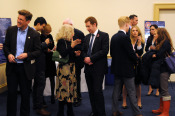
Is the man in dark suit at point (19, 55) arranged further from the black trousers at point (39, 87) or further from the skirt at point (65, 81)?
the black trousers at point (39, 87)

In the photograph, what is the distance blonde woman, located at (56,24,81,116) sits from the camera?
3.03 meters

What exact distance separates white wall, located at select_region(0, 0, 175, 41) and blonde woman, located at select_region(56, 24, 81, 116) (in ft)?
11.6

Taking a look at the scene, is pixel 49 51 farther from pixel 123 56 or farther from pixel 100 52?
pixel 123 56

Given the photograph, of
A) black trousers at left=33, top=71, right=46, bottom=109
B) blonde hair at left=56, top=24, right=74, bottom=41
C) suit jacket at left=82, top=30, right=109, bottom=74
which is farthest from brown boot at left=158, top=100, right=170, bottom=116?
black trousers at left=33, top=71, right=46, bottom=109

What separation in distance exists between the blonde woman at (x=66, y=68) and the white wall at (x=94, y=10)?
355cm

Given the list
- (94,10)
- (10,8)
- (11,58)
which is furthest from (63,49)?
(94,10)

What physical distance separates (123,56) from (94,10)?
3.63m

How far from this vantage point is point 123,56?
3.19 meters

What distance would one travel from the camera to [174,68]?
10.4ft

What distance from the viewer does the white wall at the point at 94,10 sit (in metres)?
6.43

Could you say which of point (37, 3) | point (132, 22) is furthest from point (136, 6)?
point (37, 3)

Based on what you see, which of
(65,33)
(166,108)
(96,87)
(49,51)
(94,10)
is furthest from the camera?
(94,10)

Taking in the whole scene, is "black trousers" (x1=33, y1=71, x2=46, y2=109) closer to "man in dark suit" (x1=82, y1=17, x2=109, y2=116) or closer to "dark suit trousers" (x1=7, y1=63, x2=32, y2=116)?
"dark suit trousers" (x1=7, y1=63, x2=32, y2=116)

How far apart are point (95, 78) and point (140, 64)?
934 mm
